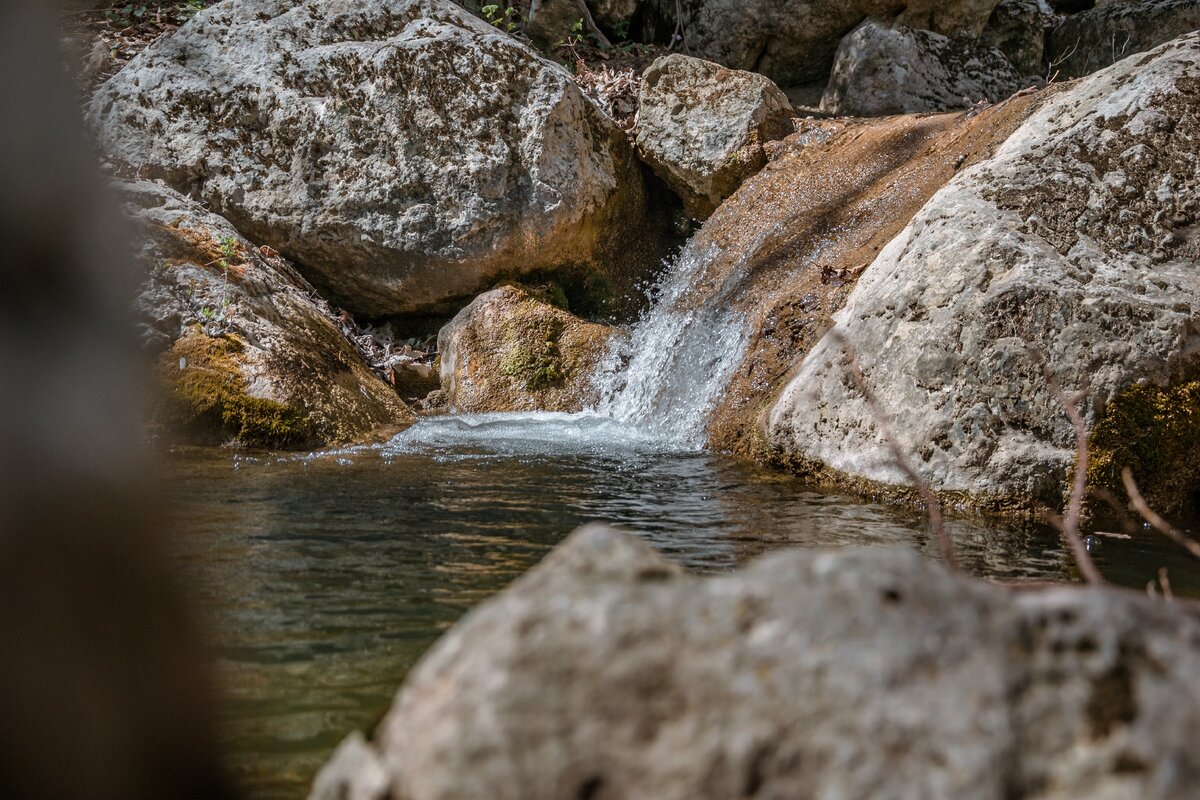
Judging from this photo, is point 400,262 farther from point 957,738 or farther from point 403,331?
point 957,738

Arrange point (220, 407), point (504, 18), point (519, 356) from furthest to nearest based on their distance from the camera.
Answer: point (504, 18)
point (519, 356)
point (220, 407)

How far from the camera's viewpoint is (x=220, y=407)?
6.88m

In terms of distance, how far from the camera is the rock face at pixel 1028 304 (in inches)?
202

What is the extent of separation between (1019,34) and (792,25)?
298 cm

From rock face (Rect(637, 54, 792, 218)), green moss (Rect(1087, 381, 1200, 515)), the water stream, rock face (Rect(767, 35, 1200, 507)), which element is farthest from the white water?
green moss (Rect(1087, 381, 1200, 515))

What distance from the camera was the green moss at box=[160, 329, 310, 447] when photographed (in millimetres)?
6820

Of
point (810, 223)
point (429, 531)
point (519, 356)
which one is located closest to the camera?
point (429, 531)

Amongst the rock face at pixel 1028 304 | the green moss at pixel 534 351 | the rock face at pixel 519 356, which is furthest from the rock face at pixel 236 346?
the rock face at pixel 1028 304

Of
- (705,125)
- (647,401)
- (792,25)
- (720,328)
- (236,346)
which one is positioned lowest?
(647,401)

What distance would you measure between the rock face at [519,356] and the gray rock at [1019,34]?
280 inches

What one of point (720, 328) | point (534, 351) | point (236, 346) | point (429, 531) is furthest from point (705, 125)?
point (429, 531)

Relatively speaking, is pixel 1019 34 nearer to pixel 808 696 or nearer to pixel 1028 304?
pixel 1028 304

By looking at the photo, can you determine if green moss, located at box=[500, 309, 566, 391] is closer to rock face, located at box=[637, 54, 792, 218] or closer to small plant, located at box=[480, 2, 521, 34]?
rock face, located at box=[637, 54, 792, 218]

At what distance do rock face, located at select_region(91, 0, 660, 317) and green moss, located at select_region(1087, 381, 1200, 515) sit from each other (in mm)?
5996
